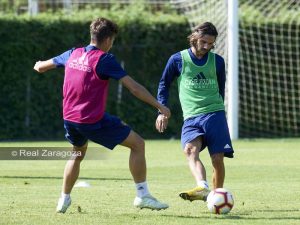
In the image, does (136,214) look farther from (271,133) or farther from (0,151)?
(271,133)

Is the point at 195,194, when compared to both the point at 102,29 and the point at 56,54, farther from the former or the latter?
the point at 56,54

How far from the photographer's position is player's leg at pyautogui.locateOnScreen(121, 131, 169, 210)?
901 cm

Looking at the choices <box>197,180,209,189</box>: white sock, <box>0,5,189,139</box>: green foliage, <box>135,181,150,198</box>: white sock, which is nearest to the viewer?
<box>135,181,150,198</box>: white sock

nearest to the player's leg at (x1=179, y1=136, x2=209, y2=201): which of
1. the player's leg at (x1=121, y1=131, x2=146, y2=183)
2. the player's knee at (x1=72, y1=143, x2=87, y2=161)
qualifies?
the player's leg at (x1=121, y1=131, x2=146, y2=183)

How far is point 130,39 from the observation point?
2375 centimetres

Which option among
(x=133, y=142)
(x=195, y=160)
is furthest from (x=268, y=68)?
(x=133, y=142)

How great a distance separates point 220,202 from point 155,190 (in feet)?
8.68

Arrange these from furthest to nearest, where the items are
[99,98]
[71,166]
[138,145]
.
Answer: [71,166] < [138,145] < [99,98]

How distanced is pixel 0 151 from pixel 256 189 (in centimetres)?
810

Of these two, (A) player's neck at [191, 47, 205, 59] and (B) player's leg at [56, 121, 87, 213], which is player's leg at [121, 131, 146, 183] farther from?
(A) player's neck at [191, 47, 205, 59]

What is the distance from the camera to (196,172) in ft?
31.7

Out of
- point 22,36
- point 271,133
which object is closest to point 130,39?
point 22,36

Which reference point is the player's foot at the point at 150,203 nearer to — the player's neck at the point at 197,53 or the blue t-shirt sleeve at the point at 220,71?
the blue t-shirt sleeve at the point at 220,71

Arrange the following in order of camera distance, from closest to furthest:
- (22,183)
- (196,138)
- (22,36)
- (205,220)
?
1. (205,220)
2. (196,138)
3. (22,183)
4. (22,36)
